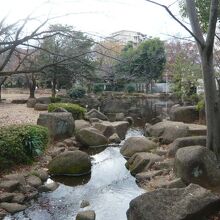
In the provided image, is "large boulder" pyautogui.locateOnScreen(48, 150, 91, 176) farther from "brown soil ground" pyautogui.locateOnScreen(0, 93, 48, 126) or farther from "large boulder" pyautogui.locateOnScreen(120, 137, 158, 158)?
"brown soil ground" pyautogui.locateOnScreen(0, 93, 48, 126)

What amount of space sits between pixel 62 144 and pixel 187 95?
17347mm

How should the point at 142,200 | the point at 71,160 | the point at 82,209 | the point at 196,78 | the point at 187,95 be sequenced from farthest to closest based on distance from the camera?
the point at 187,95 < the point at 196,78 < the point at 71,160 < the point at 82,209 < the point at 142,200

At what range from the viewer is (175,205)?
5.69 metres

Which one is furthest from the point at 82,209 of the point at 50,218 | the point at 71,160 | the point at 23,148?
the point at 23,148

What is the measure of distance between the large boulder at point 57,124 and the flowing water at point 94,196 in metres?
2.92

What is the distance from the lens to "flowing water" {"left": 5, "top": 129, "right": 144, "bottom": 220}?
7.04 meters

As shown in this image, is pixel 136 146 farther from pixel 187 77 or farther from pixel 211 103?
pixel 187 77

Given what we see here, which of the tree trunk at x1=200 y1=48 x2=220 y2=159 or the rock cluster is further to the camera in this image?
the tree trunk at x1=200 y1=48 x2=220 y2=159

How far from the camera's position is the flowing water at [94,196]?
7039mm

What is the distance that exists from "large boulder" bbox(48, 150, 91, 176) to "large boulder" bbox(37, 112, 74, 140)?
3.72 metres

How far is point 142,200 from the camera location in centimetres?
587

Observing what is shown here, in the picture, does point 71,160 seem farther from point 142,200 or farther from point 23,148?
point 142,200

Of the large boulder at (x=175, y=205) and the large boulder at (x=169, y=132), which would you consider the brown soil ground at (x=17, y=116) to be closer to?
the large boulder at (x=169, y=132)

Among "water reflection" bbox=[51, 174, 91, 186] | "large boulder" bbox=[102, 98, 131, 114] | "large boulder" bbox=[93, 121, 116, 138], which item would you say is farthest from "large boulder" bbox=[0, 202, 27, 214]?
"large boulder" bbox=[102, 98, 131, 114]
